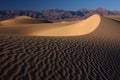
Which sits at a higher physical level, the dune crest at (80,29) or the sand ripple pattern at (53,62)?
the sand ripple pattern at (53,62)

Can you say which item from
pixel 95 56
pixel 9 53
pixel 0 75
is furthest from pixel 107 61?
pixel 0 75

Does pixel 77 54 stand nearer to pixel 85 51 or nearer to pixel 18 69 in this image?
pixel 85 51

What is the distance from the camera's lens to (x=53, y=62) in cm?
820

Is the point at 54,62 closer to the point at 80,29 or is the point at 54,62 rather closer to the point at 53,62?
the point at 53,62

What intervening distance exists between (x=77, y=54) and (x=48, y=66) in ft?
8.46

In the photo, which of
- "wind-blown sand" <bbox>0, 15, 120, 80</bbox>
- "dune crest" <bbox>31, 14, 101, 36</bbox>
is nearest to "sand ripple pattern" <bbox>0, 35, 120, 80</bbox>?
"wind-blown sand" <bbox>0, 15, 120, 80</bbox>

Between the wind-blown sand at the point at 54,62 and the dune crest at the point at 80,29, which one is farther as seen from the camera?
the dune crest at the point at 80,29

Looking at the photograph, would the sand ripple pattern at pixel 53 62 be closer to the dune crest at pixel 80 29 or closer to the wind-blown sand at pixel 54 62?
Result: the wind-blown sand at pixel 54 62

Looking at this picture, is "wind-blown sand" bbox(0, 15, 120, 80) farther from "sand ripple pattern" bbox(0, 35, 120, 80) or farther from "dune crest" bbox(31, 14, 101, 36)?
"dune crest" bbox(31, 14, 101, 36)

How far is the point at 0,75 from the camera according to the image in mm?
6191

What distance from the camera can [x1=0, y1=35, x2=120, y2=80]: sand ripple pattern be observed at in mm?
6855

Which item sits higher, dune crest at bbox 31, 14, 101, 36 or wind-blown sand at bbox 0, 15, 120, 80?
wind-blown sand at bbox 0, 15, 120, 80

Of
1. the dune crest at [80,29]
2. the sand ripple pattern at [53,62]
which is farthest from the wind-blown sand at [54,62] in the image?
the dune crest at [80,29]

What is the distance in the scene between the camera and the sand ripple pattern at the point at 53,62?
6.86 meters
